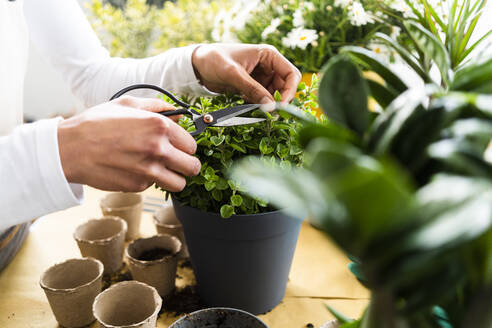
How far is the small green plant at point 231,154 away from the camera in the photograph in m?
0.51

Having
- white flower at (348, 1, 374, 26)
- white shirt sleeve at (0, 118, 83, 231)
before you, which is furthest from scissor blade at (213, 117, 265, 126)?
white flower at (348, 1, 374, 26)

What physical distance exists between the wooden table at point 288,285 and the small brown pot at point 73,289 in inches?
1.9

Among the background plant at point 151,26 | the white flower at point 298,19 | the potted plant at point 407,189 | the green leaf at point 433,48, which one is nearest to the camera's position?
the potted plant at point 407,189

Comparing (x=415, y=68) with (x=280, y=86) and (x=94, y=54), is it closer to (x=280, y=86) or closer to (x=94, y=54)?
(x=280, y=86)

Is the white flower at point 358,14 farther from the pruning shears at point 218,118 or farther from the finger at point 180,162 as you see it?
the finger at point 180,162

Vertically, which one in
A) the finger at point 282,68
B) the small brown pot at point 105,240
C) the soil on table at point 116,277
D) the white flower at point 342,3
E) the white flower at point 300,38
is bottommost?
the soil on table at point 116,277

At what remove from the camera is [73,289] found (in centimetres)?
54

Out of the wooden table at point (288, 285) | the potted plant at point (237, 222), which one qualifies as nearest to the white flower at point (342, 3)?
the potted plant at point (237, 222)

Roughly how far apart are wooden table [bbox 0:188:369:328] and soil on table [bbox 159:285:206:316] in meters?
0.02

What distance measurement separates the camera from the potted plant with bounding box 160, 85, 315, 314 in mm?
513

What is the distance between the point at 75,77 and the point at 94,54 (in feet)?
0.26

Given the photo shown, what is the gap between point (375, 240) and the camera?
18 centimetres

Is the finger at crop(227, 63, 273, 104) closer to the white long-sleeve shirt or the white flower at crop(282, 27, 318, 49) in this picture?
the white long-sleeve shirt

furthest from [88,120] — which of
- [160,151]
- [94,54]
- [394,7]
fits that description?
[394,7]
